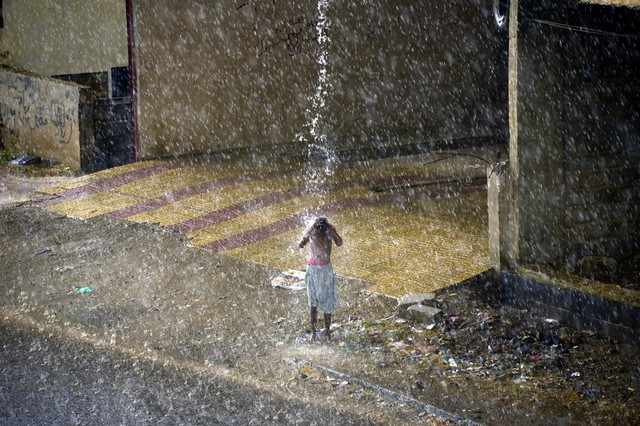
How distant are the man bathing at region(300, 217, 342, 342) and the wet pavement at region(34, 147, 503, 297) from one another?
1.39 meters

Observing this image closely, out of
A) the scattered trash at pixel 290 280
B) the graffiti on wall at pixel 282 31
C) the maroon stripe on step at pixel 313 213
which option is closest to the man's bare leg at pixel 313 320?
the scattered trash at pixel 290 280

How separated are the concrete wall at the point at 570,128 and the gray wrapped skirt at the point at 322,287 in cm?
228

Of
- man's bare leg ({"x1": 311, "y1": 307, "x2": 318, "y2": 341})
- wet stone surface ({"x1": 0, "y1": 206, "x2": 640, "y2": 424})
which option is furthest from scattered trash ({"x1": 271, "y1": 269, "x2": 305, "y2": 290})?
man's bare leg ({"x1": 311, "y1": 307, "x2": 318, "y2": 341})

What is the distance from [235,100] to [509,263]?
25.7 ft

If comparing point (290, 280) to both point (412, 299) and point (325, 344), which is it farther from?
point (325, 344)

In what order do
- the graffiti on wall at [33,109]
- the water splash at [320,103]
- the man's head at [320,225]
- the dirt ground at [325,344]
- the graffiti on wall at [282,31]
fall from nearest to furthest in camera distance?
the dirt ground at [325,344]
the man's head at [320,225]
the graffiti on wall at [33,109]
the graffiti on wall at [282,31]
the water splash at [320,103]

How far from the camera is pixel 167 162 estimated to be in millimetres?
15094

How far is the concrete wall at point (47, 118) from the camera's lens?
1509 centimetres

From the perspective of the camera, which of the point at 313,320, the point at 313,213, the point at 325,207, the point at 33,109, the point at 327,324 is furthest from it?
the point at 33,109

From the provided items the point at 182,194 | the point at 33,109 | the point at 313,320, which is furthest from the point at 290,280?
the point at 33,109

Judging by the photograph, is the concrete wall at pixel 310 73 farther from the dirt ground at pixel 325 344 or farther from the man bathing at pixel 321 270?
the man bathing at pixel 321 270

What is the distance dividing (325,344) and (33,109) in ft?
33.2

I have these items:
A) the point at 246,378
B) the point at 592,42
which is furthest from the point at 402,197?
the point at 246,378

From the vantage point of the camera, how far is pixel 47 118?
621 inches
